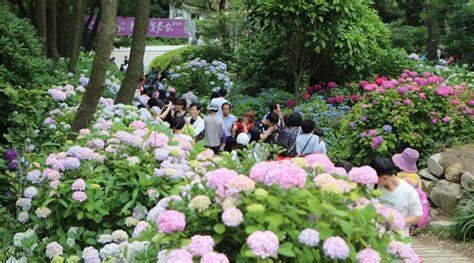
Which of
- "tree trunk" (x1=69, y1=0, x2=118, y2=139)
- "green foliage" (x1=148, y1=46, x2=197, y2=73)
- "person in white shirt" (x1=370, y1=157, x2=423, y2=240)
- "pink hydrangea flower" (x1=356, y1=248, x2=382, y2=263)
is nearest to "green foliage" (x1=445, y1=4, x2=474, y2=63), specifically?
"green foliage" (x1=148, y1=46, x2=197, y2=73)

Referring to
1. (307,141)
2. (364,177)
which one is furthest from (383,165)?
(307,141)

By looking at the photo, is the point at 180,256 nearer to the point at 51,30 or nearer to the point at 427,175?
the point at 427,175

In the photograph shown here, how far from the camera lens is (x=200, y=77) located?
17.2 m

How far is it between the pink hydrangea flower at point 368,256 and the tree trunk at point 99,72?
3.93 meters

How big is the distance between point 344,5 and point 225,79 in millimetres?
5227

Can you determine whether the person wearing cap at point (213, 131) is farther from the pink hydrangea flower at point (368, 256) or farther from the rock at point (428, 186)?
the pink hydrangea flower at point (368, 256)

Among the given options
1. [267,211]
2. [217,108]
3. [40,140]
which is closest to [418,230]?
[217,108]

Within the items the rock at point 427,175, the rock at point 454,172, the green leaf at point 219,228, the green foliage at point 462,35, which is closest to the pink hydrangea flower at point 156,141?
the green leaf at point 219,228

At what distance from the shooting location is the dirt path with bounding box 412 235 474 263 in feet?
21.3

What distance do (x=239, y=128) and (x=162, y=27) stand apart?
15.2m

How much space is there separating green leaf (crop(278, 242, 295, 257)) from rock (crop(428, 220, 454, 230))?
534cm

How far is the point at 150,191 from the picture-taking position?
4.10 meters

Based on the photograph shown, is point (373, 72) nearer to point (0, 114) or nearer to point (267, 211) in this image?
point (0, 114)

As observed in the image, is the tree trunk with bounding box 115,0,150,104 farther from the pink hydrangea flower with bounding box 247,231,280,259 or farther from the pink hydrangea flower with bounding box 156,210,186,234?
the pink hydrangea flower with bounding box 247,231,280,259
